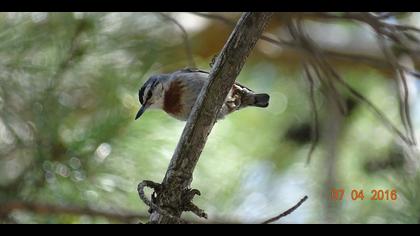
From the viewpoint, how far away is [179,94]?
153 cm

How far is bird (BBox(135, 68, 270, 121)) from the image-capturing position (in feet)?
4.85

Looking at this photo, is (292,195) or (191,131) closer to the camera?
(191,131)

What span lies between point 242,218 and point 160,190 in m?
0.66

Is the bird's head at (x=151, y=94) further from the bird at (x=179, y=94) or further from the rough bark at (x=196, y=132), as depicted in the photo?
the rough bark at (x=196, y=132)

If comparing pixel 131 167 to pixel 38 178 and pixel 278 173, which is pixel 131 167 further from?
pixel 278 173

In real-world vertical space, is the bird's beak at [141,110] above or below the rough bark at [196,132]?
below

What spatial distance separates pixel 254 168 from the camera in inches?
71.3

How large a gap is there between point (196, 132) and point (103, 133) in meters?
0.50

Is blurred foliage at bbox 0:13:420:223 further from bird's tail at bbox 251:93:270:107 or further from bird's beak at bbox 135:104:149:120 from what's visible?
bird's tail at bbox 251:93:270:107

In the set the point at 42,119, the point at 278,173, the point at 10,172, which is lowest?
the point at 278,173

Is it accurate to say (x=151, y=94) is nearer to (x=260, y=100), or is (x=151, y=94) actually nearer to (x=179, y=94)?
(x=179, y=94)

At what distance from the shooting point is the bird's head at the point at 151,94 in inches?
57.6

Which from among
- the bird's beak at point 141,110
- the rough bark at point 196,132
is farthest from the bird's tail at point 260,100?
the rough bark at point 196,132
